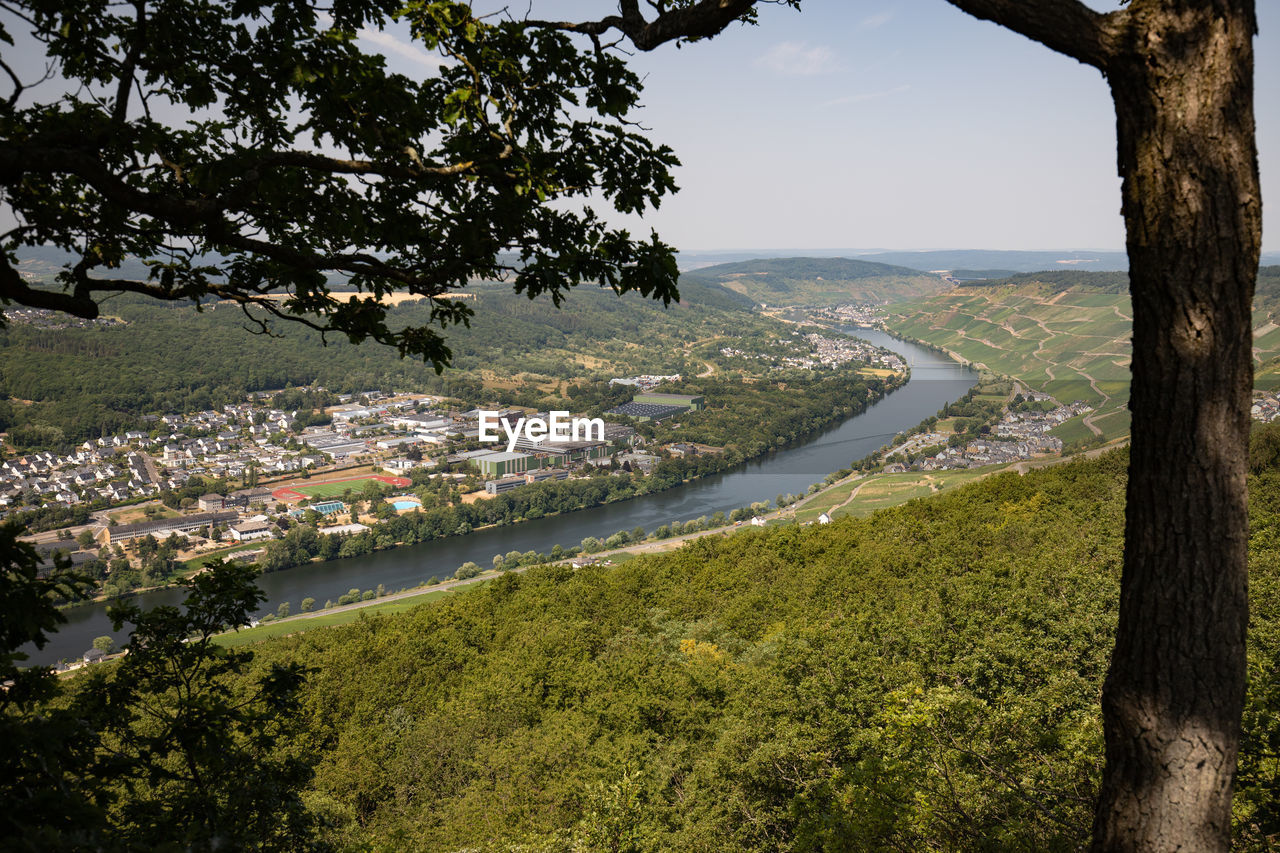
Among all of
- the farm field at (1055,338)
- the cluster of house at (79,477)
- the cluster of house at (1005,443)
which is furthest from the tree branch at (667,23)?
the cluster of house at (79,477)

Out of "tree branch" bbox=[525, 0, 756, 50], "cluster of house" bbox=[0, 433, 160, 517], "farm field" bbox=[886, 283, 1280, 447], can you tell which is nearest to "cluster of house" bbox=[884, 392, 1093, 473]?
"farm field" bbox=[886, 283, 1280, 447]

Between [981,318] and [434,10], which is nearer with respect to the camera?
[434,10]

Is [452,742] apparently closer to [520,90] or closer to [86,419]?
[520,90]

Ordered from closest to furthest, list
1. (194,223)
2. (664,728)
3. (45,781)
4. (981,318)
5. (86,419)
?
(45,781)
(194,223)
(664,728)
(86,419)
(981,318)

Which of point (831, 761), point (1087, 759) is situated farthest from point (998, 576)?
point (1087, 759)

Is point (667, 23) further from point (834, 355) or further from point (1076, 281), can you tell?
point (1076, 281)

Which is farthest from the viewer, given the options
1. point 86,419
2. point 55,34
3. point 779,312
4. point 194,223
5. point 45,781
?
point 779,312

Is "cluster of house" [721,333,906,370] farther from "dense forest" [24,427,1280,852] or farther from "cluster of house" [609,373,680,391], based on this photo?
"dense forest" [24,427,1280,852]

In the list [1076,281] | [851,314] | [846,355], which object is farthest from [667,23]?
[851,314]
